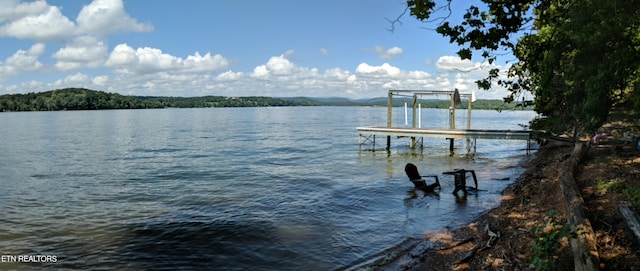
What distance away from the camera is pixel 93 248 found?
1112 cm

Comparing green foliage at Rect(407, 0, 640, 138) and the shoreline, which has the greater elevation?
green foliage at Rect(407, 0, 640, 138)

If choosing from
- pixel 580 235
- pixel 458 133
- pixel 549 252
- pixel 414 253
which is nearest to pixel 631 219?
pixel 580 235

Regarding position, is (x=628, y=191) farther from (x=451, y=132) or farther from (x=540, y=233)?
(x=451, y=132)

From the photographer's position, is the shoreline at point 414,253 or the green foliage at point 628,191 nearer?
the green foliage at point 628,191

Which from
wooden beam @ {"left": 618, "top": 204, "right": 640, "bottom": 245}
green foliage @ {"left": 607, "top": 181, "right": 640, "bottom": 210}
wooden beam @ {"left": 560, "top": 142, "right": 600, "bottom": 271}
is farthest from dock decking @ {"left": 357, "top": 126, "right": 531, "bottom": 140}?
wooden beam @ {"left": 618, "top": 204, "right": 640, "bottom": 245}

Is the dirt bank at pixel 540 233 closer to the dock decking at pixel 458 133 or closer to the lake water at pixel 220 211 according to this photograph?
the lake water at pixel 220 211

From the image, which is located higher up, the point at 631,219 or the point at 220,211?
the point at 631,219

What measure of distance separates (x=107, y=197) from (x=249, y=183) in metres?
6.58

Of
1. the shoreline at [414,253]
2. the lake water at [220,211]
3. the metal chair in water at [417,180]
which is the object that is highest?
the metal chair in water at [417,180]

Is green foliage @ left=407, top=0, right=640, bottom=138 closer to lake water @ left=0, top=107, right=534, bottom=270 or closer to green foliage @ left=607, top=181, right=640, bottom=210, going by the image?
green foliage @ left=607, top=181, right=640, bottom=210

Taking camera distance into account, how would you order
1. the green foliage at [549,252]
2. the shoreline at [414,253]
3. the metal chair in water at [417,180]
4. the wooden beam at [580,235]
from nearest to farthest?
the wooden beam at [580,235] → the green foliage at [549,252] → the shoreline at [414,253] → the metal chair in water at [417,180]

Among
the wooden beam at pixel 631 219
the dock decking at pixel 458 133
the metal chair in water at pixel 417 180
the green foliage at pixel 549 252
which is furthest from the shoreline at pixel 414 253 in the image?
the dock decking at pixel 458 133

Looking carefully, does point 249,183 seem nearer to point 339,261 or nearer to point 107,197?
point 107,197

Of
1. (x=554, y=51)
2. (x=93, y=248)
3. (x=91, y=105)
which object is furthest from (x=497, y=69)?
(x=91, y=105)
